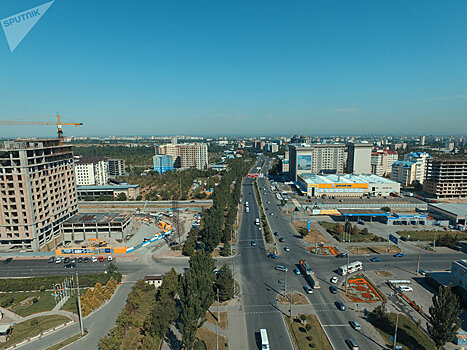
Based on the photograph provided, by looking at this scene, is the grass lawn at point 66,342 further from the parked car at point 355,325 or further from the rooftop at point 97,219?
the rooftop at point 97,219

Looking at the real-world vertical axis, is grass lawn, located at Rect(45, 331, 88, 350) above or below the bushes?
below

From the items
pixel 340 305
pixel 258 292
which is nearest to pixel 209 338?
pixel 258 292

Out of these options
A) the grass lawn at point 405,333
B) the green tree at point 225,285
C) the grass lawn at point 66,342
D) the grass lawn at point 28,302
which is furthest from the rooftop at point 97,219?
the grass lawn at point 405,333

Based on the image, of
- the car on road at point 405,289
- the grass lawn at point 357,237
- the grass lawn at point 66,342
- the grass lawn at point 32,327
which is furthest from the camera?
the grass lawn at point 357,237

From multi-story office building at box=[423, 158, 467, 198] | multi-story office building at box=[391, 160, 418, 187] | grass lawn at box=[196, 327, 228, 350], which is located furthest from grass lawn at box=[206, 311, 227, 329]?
multi-story office building at box=[391, 160, 418, 187]

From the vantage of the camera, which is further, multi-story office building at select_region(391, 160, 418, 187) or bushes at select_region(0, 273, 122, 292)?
multi-story office building at select_region(391, 160, 418, 187)

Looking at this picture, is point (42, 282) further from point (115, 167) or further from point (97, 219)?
point (115, 167)

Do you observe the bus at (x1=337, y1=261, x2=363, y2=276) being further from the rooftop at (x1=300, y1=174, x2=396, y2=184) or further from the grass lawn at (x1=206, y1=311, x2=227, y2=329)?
the rooftop at (x1=300, y1=174, x2=396, y2=184)

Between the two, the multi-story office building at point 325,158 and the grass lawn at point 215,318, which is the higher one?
the multi-story office building at point 325,158
